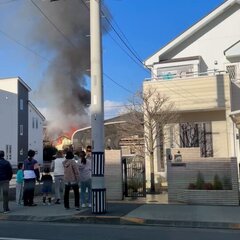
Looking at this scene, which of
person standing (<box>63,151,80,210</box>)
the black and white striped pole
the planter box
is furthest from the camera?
the planter box

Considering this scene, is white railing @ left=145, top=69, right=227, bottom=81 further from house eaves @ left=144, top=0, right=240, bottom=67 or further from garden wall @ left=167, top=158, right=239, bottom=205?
garden wall @ left=167, top=158, right=239, bottom=205

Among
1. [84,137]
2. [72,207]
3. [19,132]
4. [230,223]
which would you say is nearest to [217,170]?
[230,223]

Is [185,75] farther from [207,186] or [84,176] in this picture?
[84,176]

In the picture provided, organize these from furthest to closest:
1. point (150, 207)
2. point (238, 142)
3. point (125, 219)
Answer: point (238, 142) → point (150, 207) → point (125, 219)

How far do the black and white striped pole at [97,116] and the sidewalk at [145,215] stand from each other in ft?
1.64

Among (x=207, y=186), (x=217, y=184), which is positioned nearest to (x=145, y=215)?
(x=207, y=186)

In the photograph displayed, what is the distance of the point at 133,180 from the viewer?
15.4 meters

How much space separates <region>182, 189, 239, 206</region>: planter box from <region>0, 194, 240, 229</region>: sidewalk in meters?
0.50

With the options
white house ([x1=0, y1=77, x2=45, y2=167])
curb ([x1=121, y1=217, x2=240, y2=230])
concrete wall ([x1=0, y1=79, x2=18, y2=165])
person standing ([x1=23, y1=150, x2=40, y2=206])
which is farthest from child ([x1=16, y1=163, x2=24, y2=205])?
concrete wall ([x1=0, y1=79, x2=18, y2=165])

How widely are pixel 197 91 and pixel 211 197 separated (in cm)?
594

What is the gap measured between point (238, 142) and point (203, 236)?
9.45 m

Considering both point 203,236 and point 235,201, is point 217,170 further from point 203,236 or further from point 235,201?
point 203,236

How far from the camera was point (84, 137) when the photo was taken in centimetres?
3909

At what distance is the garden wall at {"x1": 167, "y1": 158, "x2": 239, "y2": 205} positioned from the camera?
12.8 m
